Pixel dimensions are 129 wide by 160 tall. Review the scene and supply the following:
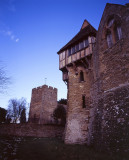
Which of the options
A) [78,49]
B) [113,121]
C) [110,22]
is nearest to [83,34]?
[78,49]

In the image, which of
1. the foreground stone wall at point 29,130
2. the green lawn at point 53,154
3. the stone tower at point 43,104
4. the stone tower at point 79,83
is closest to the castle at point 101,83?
the stone tower at point 79,83

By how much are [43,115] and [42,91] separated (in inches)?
214

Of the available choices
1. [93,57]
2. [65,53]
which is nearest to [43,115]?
[65,53]

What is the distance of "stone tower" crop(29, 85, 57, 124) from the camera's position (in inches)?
1109

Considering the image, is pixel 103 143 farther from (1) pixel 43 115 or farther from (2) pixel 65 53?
(1) pixel 43 115

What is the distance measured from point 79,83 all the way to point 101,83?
11.1 ft

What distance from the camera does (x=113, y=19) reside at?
30.9 feet

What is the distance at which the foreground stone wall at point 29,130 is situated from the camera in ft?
54.7

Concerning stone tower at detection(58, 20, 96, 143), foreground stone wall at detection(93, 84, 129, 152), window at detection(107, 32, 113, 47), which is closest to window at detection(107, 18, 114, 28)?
window at detection(107, 32, 113, 47)

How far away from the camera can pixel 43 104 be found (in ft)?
95.6

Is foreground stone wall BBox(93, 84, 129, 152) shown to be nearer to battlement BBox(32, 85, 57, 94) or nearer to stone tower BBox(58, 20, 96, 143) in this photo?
stone tower BBox(58, 20, 96, 143)

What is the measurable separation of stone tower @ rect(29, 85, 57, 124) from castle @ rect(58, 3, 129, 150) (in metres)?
16.3

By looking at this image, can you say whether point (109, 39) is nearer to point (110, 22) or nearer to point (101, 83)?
point (110, 22)

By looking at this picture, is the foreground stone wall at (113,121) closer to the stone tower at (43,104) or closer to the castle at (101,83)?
the castle at (101,83)
